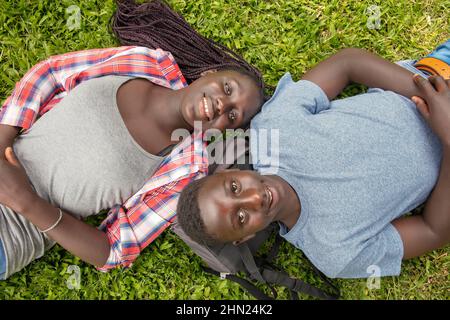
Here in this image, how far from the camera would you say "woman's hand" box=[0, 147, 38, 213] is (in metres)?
2.09

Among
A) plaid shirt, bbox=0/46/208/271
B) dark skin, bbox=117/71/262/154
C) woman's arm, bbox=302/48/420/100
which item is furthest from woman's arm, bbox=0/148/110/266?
woman's arm, bbox=302/48/420/100

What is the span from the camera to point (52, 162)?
2.25 metres

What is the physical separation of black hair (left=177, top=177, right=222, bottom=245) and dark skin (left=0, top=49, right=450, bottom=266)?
43 centimetres

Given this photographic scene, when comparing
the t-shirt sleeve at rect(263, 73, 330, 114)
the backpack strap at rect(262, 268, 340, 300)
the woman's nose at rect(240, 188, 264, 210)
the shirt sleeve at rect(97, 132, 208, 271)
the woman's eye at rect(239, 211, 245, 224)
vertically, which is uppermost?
the t-shirt sleeve at rect(263, 73, 330, 114)

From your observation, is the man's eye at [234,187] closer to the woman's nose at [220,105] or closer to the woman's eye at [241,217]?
the woman's eye at [241,217]

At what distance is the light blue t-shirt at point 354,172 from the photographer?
213cm

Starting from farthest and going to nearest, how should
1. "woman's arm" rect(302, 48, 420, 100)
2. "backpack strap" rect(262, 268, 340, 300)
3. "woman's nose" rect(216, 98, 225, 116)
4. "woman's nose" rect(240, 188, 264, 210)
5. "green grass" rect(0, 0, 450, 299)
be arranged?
"green grass" rect(0, 0, 450, 299), "backpack strap" rect(262, 268, 340, 300), "woman's arm" rect(302, 48, 420, 100), "woman's nose" rect(216, 98, 225, 116), "woman's nose" rect(240, 188, 264, 210)

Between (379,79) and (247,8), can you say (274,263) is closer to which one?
(379,79)

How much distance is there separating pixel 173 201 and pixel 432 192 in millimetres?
1372

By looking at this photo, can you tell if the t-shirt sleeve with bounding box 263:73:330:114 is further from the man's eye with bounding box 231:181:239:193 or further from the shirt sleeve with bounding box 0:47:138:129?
the shirt sleeve with bounding box 0:47:138:129

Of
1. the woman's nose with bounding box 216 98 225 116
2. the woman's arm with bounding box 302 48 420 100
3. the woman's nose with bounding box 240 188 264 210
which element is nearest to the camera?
the woman's nose with bounding box 240 188 264 210

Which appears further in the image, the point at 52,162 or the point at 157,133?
the point at 157,133

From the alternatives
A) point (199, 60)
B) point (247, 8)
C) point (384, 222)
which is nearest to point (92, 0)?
point (199, 60)

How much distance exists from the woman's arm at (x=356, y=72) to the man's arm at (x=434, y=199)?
138mm
